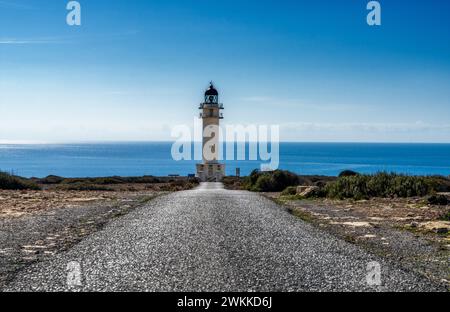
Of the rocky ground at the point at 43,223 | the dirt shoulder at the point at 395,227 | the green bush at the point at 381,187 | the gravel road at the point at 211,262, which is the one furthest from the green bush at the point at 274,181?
the gravel road at the point at 211,262

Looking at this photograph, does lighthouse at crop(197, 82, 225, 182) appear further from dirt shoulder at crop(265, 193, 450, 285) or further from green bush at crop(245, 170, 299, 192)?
dirt shoulder at crop(265, 193, 450, 285)

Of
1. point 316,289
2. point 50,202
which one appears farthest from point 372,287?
point 50,202

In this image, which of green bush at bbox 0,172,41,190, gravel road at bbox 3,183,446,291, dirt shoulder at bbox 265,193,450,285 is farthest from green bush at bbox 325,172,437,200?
green bush at bbox 0,172,41,190

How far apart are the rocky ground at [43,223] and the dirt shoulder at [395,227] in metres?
6.63

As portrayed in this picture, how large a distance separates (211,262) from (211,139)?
44.8 metres

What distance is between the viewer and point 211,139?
5366 centimetres

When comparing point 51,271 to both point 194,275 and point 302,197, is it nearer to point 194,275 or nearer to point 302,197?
point 194,275

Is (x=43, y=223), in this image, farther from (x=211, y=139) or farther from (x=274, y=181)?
(x=211, y=139)

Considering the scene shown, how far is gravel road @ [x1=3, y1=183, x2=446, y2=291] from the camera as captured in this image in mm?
7578

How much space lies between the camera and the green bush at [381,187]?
22.9 metres

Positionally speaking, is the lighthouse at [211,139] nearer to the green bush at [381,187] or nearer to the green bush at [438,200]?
the green bush at [381,187]

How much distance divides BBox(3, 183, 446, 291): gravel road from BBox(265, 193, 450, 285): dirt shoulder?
58 centimetres
